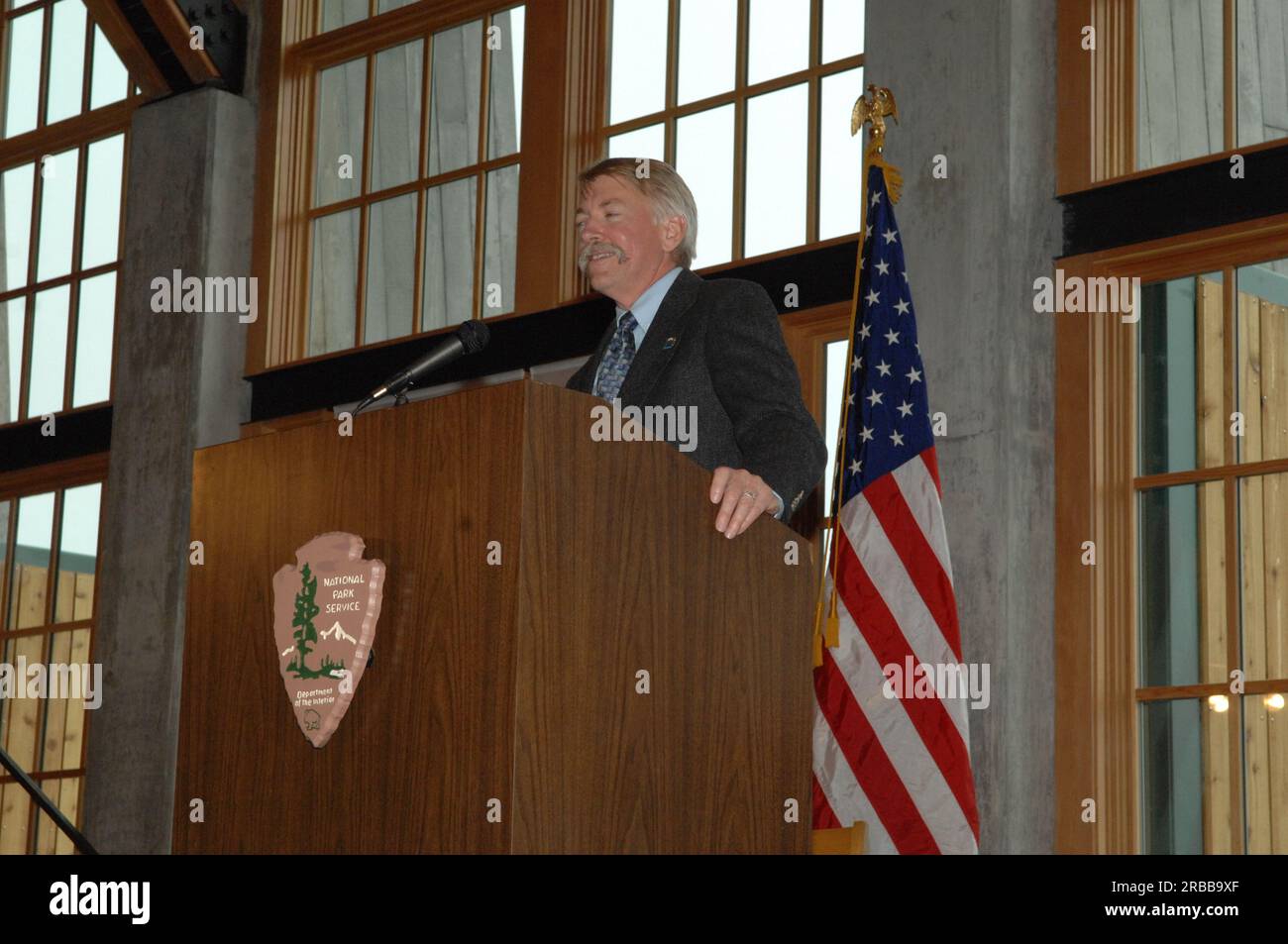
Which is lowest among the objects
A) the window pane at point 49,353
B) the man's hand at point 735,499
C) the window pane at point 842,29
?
the man's hand at point 735,499

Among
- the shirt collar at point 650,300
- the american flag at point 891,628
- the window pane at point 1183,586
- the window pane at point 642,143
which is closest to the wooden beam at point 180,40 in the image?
the window pane at point 642,143

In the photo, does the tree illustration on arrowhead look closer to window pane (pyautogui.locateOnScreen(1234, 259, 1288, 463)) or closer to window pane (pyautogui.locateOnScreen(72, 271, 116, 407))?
window pane (pyautogui.locateOnScreen(1234, 259, 1288, 463))

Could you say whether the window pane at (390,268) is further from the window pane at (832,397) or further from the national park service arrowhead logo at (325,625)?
the national park service arrowhead logo at (325,625)

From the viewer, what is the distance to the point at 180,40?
253 inches

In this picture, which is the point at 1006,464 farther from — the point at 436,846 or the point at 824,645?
the point at 436,846

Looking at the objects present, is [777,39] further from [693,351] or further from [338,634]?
[338,634]

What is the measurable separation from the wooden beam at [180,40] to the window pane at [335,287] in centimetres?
69

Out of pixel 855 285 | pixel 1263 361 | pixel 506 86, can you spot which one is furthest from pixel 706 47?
pixel 1263 361

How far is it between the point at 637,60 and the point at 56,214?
2622 mm

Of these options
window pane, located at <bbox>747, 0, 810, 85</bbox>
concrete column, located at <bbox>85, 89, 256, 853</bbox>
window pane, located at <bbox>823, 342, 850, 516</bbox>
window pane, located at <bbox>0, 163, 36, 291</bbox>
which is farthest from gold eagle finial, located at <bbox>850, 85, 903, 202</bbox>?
window pane, located at <bbox>0, 163, 36, 291</bbox>

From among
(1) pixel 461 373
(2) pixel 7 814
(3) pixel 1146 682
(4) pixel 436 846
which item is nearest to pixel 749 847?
(4) pixel 436 846

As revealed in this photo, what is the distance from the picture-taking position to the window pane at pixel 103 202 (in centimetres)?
684

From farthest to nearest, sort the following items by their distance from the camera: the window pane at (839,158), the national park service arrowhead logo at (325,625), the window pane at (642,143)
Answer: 1. the window pane at (642,143)
2. the window pane at (839,158)
3. the national park service arrowhead logo at (325,625)

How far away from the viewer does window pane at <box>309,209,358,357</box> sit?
6262mm
